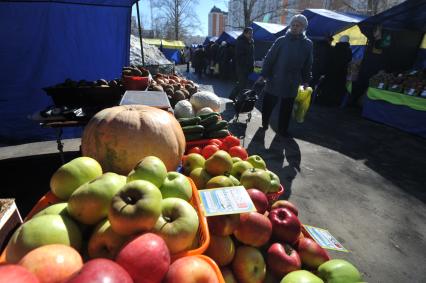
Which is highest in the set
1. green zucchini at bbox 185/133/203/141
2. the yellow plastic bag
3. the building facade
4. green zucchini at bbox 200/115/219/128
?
the building facade

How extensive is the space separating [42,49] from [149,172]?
568 cm

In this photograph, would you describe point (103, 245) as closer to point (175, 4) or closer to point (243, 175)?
point (243, 175)

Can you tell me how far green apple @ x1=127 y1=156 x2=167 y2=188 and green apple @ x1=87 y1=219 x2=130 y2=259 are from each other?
11.8 inches

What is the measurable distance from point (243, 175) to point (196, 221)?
84 centimetres

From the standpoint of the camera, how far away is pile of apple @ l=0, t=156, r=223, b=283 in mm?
948

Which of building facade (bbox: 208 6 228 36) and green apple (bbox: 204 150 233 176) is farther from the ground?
building facade (bbox: 208 6 228 36)

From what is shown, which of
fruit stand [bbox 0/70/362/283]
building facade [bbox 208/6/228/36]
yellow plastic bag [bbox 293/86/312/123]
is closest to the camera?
fruit stand [bbox 0/70/362/283]

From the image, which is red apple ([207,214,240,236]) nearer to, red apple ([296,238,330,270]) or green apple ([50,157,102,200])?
red apple ([296,238,330,270])

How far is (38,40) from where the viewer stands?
5566 mm

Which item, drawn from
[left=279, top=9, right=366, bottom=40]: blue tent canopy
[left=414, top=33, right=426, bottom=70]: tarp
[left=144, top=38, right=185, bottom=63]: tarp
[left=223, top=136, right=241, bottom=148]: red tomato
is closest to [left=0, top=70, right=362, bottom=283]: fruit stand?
[left=223, top=136, right=241, bottom=148]: red tomato

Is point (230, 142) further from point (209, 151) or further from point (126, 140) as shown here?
point (126, 140)

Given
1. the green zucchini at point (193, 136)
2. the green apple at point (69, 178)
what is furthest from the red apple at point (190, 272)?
the green zucchini at point (193, 136)

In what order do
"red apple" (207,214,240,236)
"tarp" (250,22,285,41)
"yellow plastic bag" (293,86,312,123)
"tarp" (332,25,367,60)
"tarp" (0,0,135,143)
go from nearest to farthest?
1. "red apple" (207,214,240,236)
2. "tarp" (0,0,135,143)
3. "yellow plastic bag" (293,86,312,123)
4. "tarp" (332,25,367,60)
5. "tarp" (250,22,285,41)

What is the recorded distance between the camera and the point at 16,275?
834mm
